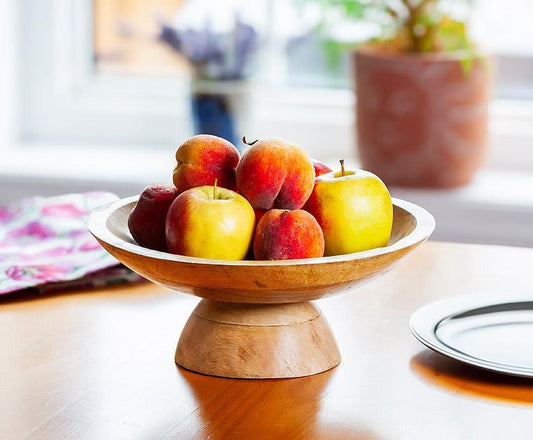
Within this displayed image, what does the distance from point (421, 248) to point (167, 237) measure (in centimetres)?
53

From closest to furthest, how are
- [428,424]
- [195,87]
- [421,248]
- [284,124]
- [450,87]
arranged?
[428,424], [421,248], [450,87], [195,87], [284,124]

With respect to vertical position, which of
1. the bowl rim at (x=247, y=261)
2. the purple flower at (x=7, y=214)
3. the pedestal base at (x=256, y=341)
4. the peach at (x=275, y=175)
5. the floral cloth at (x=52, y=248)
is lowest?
the pedestal base at (x=256, y=341)

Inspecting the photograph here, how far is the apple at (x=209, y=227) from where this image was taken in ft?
3.07

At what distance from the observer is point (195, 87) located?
233 cm

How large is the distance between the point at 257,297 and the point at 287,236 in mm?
59

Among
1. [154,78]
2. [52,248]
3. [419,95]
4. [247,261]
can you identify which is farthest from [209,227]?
[154,78]

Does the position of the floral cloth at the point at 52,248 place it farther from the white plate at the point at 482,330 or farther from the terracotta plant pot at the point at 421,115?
the terracotta plant pot at the point at 421,115

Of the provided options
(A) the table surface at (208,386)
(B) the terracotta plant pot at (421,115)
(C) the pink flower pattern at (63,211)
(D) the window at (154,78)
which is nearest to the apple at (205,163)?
(A) the table surface at (208,386)

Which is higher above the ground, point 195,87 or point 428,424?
point 195,87

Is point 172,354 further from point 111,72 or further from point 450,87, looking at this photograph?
point 111,72

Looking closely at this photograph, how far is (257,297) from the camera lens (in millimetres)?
932

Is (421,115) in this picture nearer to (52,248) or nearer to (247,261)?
(52,248)

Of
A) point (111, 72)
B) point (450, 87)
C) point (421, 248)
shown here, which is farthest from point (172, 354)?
point (111, 72)

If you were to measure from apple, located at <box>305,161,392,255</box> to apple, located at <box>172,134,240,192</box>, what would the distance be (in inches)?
3.3
